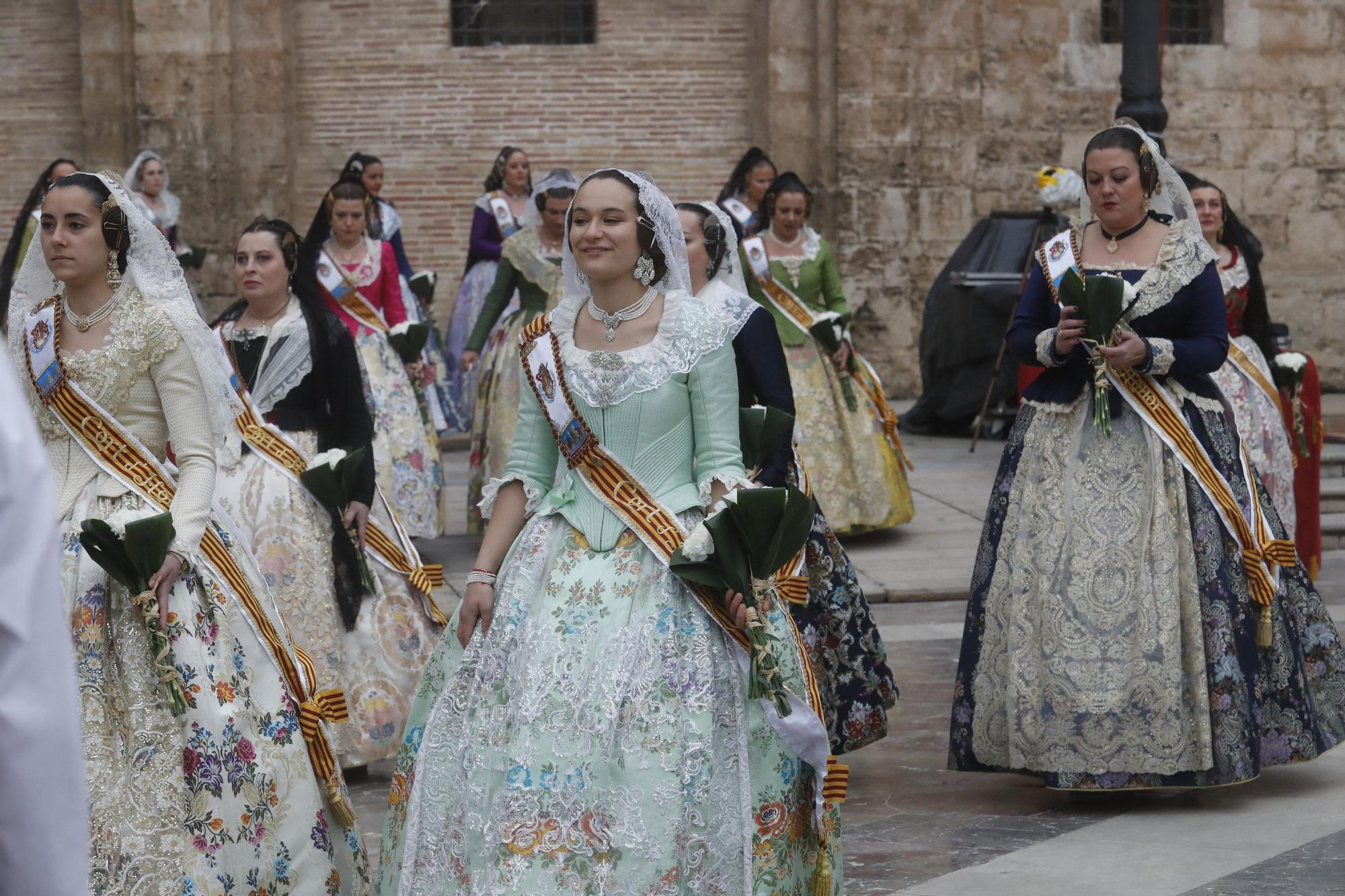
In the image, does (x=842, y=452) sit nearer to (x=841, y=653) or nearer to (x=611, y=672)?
(x=841, y=653)

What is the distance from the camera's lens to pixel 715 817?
4.18 meters

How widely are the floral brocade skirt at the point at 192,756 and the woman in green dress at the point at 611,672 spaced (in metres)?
0.32

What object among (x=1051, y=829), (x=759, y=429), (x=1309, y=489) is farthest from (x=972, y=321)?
(x=759, y=429)

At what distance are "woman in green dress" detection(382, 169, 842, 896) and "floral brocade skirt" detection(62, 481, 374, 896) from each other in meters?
0.32

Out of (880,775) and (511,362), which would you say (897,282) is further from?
(880,775)

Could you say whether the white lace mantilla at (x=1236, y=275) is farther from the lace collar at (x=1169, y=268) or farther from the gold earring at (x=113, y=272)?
the gold earring at (x=113, y=272)

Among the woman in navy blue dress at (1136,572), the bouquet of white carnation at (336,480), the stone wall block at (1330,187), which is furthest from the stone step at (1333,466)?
the bouquet of white carnation at (336,480)

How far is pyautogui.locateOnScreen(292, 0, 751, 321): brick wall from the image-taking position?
1548cm

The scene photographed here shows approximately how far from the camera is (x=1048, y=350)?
6.05 meters

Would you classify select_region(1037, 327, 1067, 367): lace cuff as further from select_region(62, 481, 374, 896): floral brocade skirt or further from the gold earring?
the gold earring

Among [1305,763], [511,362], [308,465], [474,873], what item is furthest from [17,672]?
[511,362]

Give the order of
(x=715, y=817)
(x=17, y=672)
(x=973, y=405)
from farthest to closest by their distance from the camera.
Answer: (x=973, y=405), (x=715, y=817), (x=17, y=672)

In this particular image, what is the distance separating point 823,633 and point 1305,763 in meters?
1.63

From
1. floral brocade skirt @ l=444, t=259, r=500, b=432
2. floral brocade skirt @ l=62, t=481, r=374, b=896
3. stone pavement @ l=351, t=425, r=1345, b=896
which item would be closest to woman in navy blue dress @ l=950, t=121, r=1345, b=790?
stone pavement @ l=351, t=425, r=1345, b=896
